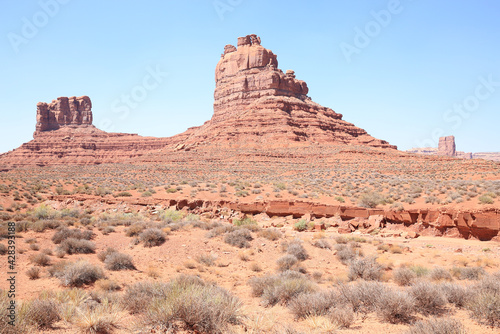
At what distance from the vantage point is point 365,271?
845cm

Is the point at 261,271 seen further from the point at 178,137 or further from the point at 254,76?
the point at 178,137

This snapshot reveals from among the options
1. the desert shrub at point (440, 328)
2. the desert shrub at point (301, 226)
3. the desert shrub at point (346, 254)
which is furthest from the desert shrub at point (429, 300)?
the desert shrub at point (301, 226)

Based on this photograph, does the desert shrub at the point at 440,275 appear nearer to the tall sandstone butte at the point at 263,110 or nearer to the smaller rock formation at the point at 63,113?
the tall sandstone butte at the point at 263,110

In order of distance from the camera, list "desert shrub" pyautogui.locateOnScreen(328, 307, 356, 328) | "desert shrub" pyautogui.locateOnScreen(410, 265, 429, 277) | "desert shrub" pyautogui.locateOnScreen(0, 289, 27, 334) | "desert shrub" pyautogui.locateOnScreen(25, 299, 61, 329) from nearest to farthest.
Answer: "desert shrub" pyautogui.locateOnScreen(0, 289, 27, 334), "desert shrub" pyautogui.locateOnScreen(25, 299, 61, 329), "desert shrub" pyautogui.locateOnScreen(328, 307, 356, 328), "desert shrub" pyautogui.locateOnScreen(410, 265, 429, 277)

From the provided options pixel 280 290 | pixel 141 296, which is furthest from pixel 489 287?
pixel 141 296

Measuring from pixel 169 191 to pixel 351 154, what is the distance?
39715mm

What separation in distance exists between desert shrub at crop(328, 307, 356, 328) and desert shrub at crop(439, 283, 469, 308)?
231cm

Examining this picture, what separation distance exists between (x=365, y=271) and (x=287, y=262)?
2384 mm

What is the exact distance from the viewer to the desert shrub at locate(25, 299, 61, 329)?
4.53 m

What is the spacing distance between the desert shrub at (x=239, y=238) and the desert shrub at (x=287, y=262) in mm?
2352

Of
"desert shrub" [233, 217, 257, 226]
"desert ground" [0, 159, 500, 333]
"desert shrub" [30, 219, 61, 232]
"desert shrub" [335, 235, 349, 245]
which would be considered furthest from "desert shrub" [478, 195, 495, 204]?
"desert shrub" [30, 219, 61, 232]

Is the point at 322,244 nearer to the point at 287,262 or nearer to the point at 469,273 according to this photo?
the point at 287,262

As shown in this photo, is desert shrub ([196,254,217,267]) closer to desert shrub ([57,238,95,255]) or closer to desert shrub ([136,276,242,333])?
desert shrub ([57,238,95,255])

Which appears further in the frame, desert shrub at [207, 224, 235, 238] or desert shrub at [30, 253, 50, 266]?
desert shrub at [207, 224, 235, 238]
